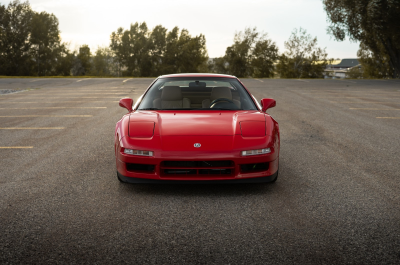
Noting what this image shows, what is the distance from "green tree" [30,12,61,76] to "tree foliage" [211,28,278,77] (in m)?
29.0

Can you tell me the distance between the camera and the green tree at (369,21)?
27.0 meters

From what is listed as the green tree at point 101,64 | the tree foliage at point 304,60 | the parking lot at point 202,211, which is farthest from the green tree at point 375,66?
the parking lot at point 202,211

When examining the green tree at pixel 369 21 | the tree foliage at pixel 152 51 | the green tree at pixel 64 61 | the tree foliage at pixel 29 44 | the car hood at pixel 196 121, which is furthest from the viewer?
the tree foliage at pixel 152 51

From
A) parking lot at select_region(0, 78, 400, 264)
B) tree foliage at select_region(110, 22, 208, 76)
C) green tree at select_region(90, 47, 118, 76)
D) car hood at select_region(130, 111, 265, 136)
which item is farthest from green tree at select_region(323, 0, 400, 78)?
green tree at select_region(90, 47, 118, 76)

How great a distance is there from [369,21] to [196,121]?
2797 cm

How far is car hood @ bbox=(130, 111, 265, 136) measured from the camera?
13.8 ft

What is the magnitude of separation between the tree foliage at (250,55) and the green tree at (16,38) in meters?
32.9

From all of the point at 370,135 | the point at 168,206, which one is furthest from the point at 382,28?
the point at 168,206

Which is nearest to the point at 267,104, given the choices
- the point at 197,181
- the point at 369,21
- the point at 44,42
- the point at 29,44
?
the point at 197,181

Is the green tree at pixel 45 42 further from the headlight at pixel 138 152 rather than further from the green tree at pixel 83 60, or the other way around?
the headlight at pixel 138 152

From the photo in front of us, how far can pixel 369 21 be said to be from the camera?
92.9ft

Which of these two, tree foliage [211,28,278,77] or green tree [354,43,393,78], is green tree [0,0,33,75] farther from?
green tree [354,43,393,78]

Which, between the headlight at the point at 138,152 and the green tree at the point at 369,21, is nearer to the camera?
the headlight at the point at 138,152

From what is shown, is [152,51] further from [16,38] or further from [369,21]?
[369,21]
